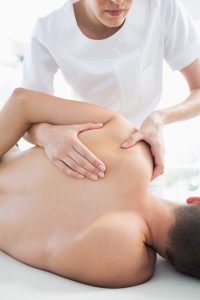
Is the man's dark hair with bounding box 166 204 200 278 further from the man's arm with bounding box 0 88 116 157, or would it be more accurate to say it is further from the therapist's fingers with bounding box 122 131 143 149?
the man's arm with bounding box 0 88 116 157

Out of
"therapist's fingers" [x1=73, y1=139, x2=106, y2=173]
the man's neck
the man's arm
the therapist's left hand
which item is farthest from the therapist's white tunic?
the man's neck

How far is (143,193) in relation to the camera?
4.04ft

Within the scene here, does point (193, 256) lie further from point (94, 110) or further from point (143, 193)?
point (94, 110)

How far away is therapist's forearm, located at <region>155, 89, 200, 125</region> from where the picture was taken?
1.55 metres

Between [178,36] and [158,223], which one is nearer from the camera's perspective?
[158,223]

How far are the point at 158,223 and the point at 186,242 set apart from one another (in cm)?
12

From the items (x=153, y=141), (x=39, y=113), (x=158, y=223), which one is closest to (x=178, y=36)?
(x=153, y=141)

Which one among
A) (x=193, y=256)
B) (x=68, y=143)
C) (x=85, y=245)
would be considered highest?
(x=68, y=143)

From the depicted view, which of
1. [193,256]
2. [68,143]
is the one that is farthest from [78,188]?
[193,256]

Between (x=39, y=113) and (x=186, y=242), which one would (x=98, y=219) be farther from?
(x=39, y=113)

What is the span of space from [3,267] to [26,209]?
212 millimetres

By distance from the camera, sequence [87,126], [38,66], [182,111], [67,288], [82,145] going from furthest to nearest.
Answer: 1. [38,66]
2. [182,111]
3. [87,126]
4. [82,145]
5. [67,288]

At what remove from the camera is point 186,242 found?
116cm

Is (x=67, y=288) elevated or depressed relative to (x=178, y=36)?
depressed
